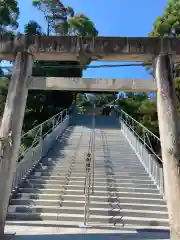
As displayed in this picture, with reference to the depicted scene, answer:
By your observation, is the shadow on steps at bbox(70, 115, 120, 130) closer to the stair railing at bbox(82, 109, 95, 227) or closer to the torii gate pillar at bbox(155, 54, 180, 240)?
the stair railing at bbox(82, 109, 95, 227)

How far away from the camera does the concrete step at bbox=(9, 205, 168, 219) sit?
540 cm

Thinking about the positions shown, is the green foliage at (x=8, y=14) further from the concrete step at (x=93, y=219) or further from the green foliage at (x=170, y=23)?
the concrete step at (x=93, y=219)

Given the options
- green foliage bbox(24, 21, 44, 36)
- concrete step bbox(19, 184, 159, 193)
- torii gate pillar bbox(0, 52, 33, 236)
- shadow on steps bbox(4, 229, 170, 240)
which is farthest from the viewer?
green foliage bbox(24, 21, 44, 36)

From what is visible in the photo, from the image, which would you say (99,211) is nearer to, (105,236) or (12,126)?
(105,236)

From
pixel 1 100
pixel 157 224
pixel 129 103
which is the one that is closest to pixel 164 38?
pixel 157 224

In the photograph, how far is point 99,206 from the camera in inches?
224

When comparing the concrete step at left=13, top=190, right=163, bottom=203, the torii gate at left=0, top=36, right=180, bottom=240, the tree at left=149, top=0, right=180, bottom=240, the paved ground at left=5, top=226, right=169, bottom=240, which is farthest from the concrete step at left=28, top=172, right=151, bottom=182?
the tree at left=149, top=0, right=180, bottom=240

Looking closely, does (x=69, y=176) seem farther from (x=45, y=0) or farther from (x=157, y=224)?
(x=45, y=0)

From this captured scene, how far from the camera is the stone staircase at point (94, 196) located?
5211 millimetres

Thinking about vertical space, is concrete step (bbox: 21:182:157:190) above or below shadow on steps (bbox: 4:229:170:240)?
above

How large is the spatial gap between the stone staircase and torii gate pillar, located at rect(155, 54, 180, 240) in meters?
1.45

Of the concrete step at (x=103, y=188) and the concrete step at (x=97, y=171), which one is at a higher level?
the concrete step at (x=97, y=171)

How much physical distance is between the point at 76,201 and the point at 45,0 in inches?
1018

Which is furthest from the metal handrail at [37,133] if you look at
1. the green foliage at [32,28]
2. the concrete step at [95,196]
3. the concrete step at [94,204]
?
the green foliage at [32,28]
